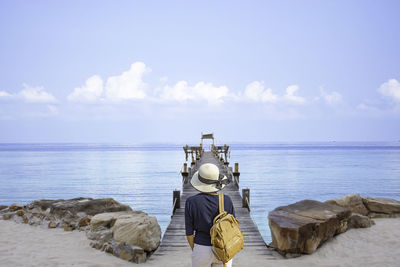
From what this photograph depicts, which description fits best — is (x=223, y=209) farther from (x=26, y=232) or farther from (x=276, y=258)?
(x=26, y=232)

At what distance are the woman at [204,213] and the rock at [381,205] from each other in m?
8.82

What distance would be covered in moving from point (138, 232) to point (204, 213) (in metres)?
4.79

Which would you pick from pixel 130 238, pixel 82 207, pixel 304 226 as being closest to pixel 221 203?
pixel 304 226

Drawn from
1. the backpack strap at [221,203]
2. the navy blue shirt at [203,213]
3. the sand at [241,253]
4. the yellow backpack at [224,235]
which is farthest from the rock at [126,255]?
the backpack strap at [221,203]

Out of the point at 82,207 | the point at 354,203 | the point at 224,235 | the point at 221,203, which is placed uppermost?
the point at 221,203

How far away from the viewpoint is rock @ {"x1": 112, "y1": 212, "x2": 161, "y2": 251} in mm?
7926

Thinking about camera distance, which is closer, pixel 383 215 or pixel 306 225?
pixel 306 225

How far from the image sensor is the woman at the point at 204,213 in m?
3.70

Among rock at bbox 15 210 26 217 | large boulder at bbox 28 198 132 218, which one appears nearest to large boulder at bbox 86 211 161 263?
large boulder at bbox 28 198 132 218

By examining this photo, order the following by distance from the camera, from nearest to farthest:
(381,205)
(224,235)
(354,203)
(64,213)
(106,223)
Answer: (224,235) → (106,223) → (381,205) → (354,203) → (64,213)

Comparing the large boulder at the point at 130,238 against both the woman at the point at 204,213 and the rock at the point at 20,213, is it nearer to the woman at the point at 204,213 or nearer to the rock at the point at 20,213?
the woman at the point at 204,213

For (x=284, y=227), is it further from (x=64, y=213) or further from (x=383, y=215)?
(x=64, y=213)

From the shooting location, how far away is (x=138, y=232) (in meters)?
7.97

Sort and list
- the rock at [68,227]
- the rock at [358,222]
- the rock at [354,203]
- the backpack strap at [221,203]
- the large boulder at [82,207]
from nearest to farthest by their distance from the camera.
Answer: the backpack strap at [221,203], the rock at [358,222], the rock at [68,227], the rock at [354,203], the large boulder at [82,207]
